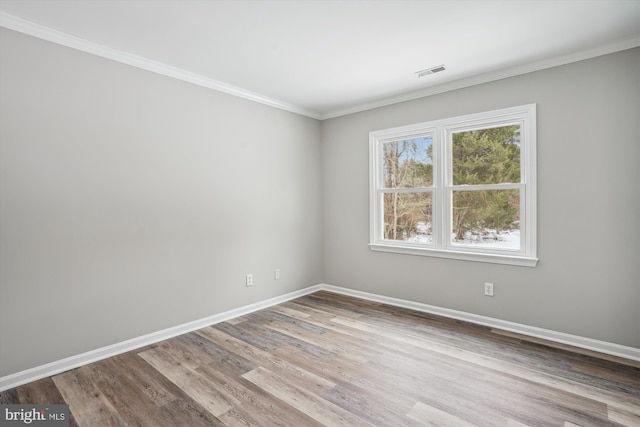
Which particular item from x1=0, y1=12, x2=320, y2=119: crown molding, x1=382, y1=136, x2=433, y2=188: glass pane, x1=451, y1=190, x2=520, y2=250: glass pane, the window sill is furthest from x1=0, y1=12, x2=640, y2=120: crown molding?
A: the window sill

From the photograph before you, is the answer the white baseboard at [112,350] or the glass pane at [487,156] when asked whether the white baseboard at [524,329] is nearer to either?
the glass pane at [487,156]

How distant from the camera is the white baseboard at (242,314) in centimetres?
239

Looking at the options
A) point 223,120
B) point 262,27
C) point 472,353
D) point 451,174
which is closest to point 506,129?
point 451,174

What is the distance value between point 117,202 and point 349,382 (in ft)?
7.67

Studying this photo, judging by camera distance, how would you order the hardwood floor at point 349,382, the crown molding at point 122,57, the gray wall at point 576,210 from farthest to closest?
the gray wall at point 576,210 → the crown molding at point 122,57 → the hardwood floor at point 349,382

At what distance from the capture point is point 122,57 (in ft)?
9.12

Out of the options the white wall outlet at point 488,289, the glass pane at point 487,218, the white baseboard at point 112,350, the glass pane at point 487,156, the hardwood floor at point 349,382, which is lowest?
the hardwood floor at point 349,382

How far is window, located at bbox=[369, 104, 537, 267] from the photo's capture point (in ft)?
10.3

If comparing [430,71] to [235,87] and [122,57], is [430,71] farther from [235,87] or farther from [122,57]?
[122,57]

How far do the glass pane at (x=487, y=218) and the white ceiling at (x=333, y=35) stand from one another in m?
1.17

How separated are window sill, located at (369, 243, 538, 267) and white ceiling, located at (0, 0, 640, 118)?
5.71 ft

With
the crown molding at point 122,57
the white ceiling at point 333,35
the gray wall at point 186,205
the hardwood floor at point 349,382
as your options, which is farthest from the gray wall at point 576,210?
the crown molding at point 122,57

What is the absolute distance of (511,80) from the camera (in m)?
3.16

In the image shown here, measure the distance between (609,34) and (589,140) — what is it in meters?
0.79
